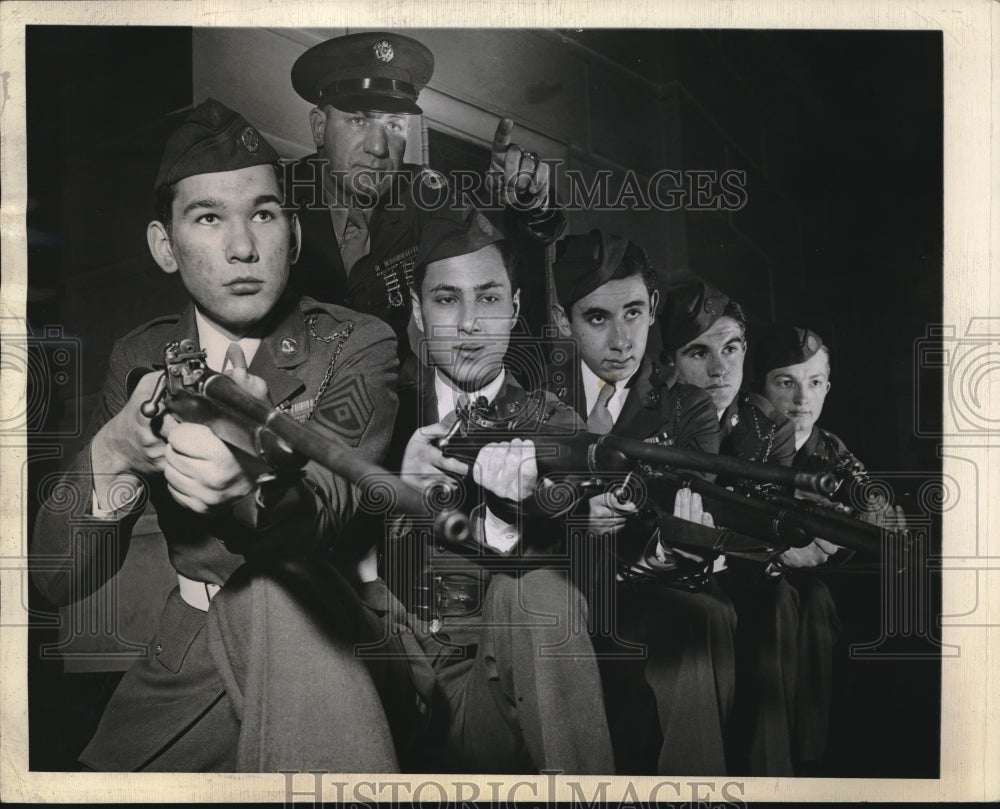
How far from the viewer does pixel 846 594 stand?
352 cm

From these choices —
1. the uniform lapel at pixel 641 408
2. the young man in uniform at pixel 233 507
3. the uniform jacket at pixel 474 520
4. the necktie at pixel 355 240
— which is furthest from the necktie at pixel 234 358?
the uniform lapel at pixel 641 408

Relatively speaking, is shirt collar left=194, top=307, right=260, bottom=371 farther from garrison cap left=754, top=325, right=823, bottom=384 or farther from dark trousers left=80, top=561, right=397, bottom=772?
garrison cap left=754, top=325, right=823, bottom=384

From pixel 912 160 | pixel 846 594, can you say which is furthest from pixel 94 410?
pixel 912 160

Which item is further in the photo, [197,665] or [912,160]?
[912,160]

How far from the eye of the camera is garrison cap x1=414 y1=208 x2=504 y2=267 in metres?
3.46

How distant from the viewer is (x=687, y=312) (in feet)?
11.5

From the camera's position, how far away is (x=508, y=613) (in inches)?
135

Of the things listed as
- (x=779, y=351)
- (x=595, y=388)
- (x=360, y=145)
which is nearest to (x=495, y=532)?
(x=595, y=388)

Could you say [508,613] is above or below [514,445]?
below

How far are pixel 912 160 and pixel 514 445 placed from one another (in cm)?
166

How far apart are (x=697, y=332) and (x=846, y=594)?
1.00 meters

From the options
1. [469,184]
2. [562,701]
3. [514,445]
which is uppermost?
[469,184]

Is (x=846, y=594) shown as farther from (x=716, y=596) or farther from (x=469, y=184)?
(x=469, y=184)

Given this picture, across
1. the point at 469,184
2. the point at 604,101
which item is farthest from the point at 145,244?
the point at 604,101
